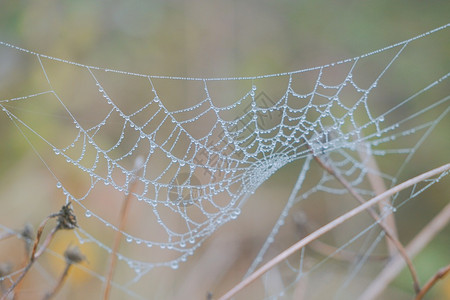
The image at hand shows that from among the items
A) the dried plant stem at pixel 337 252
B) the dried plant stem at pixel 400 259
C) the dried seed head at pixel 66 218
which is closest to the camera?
the dried seed head at pixel 66 218

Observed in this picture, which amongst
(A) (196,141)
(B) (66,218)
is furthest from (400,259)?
(A) (196,141)

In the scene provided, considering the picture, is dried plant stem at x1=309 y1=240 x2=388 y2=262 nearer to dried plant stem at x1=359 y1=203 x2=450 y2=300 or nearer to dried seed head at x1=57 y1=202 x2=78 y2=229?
dried plant stem at x1=359 y1=203 x2=450 y2=300

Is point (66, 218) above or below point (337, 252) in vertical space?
below

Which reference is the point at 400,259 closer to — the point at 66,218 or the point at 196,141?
the point at 66,218

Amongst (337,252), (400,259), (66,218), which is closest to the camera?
(66,218)

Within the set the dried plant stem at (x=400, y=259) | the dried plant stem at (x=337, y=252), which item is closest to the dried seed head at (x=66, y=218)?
the dried plant stem at (x=400, y=259)

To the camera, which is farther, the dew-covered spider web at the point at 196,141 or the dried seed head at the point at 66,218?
the dew-covered spider web at the point at 196,141

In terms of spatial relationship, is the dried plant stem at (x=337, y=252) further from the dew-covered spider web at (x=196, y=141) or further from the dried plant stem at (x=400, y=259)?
the dried plant stem at (x=400, y=259)

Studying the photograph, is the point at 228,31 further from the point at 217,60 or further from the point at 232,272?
the point at 232,272
